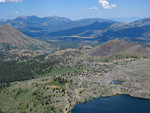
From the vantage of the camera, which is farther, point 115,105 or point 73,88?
point 73,88

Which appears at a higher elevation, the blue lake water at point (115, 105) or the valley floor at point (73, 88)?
the valley floor at point (73, 88)

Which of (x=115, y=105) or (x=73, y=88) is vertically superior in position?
(x=73, y=88)

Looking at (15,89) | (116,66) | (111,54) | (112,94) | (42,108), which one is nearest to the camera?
(42,108)

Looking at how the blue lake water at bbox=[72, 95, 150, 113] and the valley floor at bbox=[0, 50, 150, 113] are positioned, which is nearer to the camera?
the blue lake water at bbox=[72, 95, 150, 113]

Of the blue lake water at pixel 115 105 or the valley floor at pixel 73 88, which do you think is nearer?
the blue lake water at pixel 115 105

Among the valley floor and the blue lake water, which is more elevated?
the valley floor

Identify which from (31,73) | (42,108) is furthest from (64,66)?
(42,108)

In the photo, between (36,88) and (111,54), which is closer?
(36,88)

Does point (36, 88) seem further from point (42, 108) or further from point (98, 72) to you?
point (98, 72)
